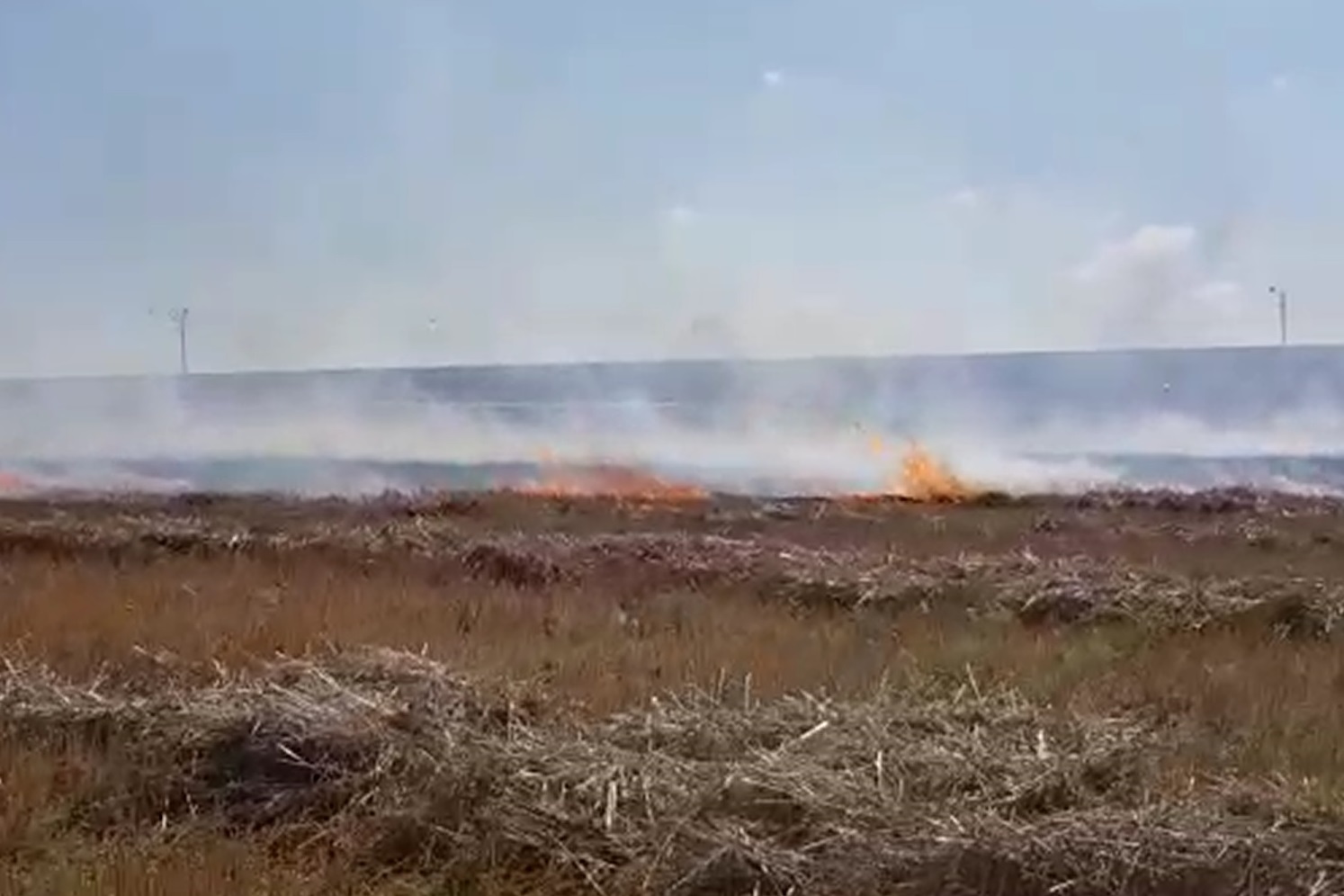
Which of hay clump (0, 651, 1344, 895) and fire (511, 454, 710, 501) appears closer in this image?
hay clump (0, 651, 1344, 895)

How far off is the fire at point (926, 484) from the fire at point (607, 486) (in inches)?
191

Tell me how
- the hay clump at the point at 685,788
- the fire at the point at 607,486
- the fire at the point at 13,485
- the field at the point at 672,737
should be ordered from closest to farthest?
1. the hay clump at the point at 685,788
2. the field at the point at 672,737
3. the fire at the point at 607,486
4. the fire at the point at 13,485

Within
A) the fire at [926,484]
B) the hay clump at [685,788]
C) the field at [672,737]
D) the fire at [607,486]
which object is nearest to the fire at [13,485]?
the fire at [607,486]

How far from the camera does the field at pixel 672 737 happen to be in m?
5.13

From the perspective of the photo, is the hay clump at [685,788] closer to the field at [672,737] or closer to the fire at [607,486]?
the field at [672,737]

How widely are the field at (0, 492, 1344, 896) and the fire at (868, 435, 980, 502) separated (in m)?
21.9

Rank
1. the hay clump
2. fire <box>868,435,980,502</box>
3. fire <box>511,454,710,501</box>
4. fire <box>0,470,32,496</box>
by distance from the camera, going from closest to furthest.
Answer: the hay clump → fire <box>511,454,710,501</box> → fire <box>868,435,980,502</box> → fire <box>0,470,32,496</box>

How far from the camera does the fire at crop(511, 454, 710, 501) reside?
3529cm

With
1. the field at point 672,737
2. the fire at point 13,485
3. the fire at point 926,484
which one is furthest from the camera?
the fire at point 13,485

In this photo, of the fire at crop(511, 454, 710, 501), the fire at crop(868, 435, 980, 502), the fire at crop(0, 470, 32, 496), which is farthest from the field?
the fire at crop(0, 470, 32, 496)

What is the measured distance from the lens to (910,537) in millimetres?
23016

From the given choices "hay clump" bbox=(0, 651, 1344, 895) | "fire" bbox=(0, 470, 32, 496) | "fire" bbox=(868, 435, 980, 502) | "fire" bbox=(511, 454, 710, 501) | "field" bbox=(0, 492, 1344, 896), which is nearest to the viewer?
"hay clump" bbox=(0, 651, 1344, 895)

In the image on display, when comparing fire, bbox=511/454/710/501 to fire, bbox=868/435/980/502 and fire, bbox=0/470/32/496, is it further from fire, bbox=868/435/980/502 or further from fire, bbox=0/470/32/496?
fire, bbox=0/470/32/496

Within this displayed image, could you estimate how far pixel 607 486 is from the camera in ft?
134
